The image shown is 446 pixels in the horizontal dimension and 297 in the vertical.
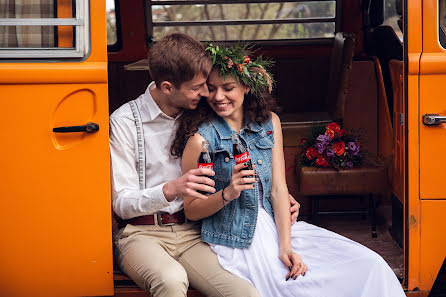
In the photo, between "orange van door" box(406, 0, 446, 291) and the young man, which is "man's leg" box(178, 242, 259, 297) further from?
"orange van door" box(406, 0, 446, 291)

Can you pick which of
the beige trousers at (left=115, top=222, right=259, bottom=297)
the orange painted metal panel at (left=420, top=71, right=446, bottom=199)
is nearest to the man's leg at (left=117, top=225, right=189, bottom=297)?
the beige trousers at (left=115, top=222, right=259, bottom=297)

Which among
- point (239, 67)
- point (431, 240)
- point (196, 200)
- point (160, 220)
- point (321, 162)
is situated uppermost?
point (239, 67)

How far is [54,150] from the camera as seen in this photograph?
292 cm

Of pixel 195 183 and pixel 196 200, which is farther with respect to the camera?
pixel 196 200

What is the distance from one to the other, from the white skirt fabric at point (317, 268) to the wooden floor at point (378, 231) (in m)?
0.52

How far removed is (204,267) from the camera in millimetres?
2906

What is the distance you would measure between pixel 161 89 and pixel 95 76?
311mm

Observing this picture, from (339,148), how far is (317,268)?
147cm

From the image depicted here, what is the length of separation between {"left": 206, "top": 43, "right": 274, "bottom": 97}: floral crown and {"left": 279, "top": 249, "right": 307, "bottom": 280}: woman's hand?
75cm

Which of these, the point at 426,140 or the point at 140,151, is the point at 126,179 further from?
the point at 426,140

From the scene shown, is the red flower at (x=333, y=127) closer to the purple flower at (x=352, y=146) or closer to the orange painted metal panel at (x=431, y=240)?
the purple flower at (x=352, y=146)

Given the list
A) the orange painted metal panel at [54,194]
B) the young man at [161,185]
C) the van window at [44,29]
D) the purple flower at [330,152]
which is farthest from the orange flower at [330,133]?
the van window at [44,29]

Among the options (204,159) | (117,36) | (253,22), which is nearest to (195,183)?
(204,159)

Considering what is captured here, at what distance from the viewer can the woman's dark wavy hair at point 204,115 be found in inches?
118
